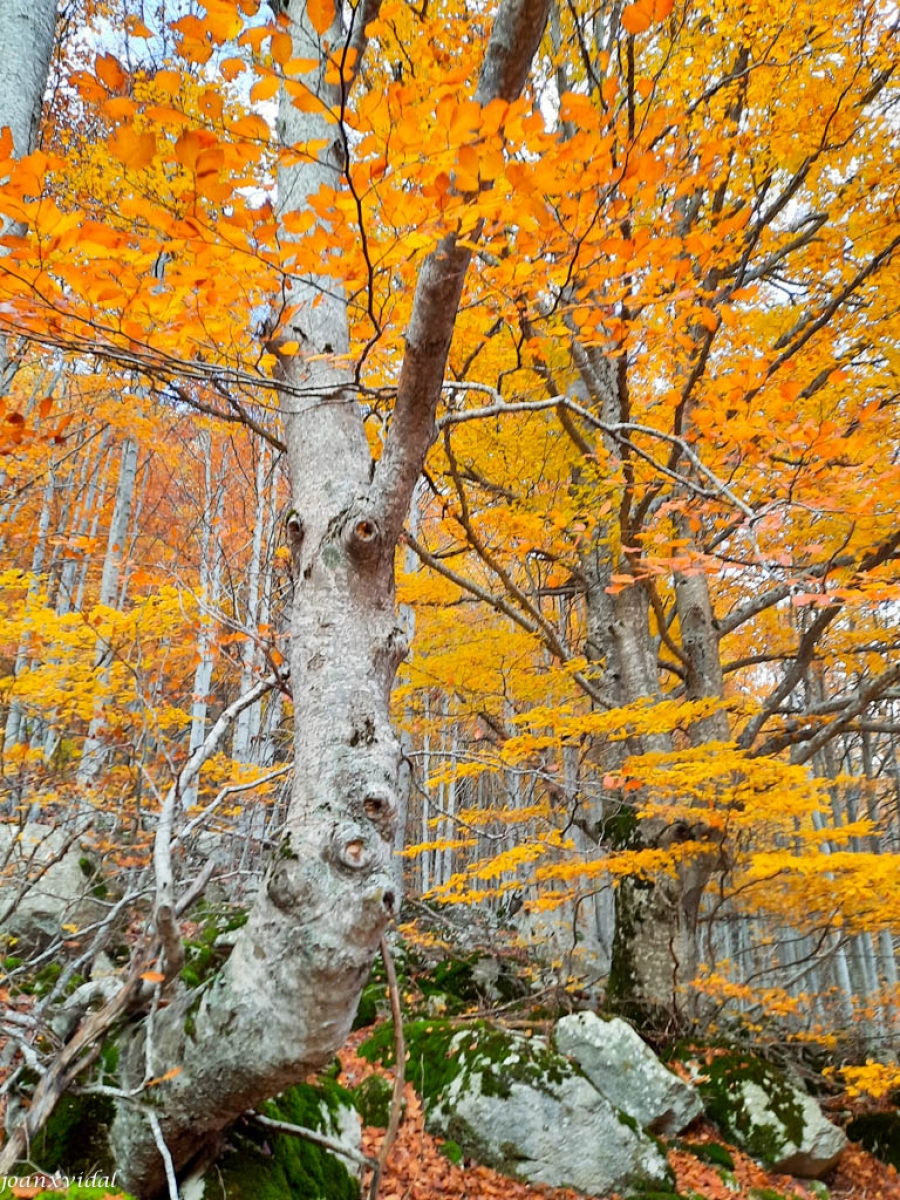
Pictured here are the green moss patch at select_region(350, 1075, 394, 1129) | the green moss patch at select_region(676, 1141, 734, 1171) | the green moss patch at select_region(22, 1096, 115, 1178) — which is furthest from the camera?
the green moss patch at select_region(676, 1141, 734, 1171)

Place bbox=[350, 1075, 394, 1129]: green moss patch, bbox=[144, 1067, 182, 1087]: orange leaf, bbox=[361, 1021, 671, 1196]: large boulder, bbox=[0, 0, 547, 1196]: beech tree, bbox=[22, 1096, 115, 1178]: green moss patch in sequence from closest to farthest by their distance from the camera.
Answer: bbox=[0, 0, 547, 1196]: beech tree
bbox=[144, 1067, 182, 1087]: orange leaf
bbox=[22, 1096, 115, 1178]: green moss patch
bbox=[361, 1021, 671, 1196]: large boulder
bbox=[350, 1075, 394, 1129]: green moss patch

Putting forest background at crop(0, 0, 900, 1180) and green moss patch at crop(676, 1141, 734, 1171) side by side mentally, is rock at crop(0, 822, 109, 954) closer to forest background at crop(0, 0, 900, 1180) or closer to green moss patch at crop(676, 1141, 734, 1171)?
forest background at crop(0, 0, 900, 1180)

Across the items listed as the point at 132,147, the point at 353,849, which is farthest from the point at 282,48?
the point at 353,849

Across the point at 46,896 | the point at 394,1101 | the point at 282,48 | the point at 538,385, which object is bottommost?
the point at 394,1101

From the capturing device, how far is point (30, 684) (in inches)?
251

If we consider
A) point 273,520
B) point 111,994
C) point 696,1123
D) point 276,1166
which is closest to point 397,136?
point 111,994

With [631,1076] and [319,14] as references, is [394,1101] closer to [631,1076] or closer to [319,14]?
[319,14]

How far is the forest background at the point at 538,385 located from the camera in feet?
7.38

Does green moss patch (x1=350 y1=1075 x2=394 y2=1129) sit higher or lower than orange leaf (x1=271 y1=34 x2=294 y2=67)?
lower

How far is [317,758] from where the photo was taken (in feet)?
6.77

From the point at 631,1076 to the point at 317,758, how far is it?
472cm

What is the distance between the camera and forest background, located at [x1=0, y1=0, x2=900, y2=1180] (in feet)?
7.38

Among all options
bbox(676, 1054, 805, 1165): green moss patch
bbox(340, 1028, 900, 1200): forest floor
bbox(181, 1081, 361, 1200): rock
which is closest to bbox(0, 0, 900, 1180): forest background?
bbox(676, 1054, 805, 1165): green moss patch

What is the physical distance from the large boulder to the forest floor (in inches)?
4.0
